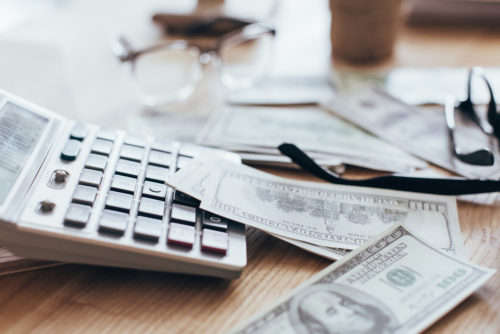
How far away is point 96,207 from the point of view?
0.51 m

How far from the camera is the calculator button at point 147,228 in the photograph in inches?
19.1

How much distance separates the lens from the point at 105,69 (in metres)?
1.04

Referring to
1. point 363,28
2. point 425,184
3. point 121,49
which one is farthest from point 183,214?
point 363,28

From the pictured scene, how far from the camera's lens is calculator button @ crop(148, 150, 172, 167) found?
60 cm

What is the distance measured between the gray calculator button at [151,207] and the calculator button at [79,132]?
0.13m

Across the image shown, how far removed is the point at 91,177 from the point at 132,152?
0.24 feet

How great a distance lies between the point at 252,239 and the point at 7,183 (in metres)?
0.26

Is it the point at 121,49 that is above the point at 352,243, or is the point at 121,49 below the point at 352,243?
above

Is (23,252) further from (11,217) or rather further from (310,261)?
(310,261)

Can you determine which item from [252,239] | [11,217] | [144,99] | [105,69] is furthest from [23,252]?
[105,69]

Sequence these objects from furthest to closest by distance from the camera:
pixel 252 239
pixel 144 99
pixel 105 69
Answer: pixel 105 69 → pixel 144 99 → pixel 252 239

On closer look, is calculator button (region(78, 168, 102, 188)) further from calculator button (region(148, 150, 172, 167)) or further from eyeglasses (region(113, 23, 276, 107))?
eyeglasses (region(113, 23, 276, 107))

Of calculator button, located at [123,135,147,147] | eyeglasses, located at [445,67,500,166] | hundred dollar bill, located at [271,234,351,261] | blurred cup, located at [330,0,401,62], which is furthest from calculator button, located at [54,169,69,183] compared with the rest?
blurred cup, located at [330,0,401,62]

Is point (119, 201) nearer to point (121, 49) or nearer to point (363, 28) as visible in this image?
point (121, 49)
